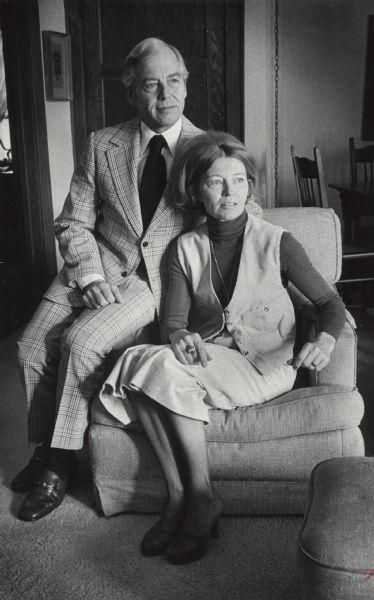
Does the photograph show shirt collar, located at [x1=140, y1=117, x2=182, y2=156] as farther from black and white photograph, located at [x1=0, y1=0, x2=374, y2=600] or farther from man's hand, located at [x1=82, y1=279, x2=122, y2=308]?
man's hand, located at [x1=82, y1=279, x2=122, y2=308]

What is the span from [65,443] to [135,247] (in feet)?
2.09

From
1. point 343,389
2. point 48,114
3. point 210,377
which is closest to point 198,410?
point 210,377

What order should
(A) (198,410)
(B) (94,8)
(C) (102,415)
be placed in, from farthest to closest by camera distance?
(B) (94,8), (C) (102,415), (A) (198,410)

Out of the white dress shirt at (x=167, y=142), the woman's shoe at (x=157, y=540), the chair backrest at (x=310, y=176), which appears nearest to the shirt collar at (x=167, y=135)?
the white dress shirt at (x=167, y=142)

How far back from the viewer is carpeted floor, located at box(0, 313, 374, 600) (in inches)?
61.3

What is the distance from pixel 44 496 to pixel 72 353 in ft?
1.43

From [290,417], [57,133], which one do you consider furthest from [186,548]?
[57,133]

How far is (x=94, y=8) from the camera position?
13.8 feet

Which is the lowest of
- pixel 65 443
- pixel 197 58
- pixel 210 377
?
pixel 65 443

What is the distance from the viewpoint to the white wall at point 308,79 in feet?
15.3

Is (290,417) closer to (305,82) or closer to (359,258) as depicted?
(359,258)

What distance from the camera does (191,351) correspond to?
171cm

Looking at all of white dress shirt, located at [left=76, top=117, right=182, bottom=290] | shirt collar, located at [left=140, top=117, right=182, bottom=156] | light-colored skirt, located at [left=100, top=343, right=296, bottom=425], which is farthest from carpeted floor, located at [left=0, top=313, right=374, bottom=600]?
shirt collar, located at [left=140, top=117, right=182, bottom=156]

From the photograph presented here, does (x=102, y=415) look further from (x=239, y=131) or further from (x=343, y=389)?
(x=239, y=131)
